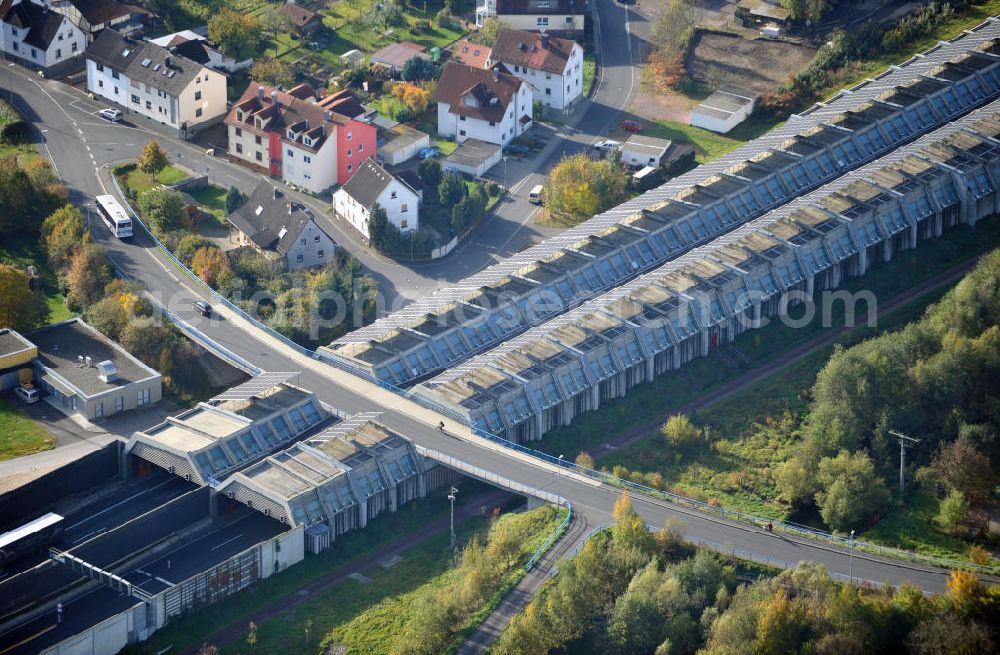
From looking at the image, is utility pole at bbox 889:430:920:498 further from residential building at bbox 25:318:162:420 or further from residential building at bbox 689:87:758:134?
residential building at bbox 25:318:162:420

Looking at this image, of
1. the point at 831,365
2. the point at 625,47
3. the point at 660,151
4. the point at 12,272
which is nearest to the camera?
the point at 831,365

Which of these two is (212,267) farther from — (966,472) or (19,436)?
(966,472)

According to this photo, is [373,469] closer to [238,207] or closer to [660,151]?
[238,207]

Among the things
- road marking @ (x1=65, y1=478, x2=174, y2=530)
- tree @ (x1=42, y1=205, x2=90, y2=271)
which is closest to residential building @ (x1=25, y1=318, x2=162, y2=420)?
road marking @ (x1=65, y1=478, x2=174, y2=530)

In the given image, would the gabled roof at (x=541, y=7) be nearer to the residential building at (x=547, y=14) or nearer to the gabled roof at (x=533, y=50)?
the residential building at (x=547, y=14)

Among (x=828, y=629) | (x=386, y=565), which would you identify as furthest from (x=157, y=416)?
(x=828, y=629)

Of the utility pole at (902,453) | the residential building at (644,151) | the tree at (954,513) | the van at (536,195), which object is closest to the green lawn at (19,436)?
the van at (536,195)

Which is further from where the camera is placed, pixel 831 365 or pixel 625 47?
pixel 625 47
